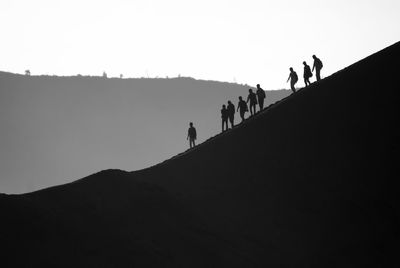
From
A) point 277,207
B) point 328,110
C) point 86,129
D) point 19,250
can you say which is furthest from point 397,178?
point 86,129

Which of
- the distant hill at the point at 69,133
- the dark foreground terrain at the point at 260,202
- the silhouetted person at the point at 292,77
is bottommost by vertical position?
the dark foreground terrain at the point at 260,202

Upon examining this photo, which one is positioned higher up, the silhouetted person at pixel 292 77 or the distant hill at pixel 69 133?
the distant hill at pixel 69 133

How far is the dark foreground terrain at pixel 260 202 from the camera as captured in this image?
70.3ft

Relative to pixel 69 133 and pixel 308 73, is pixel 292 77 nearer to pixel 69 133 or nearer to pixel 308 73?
pixel 308 73

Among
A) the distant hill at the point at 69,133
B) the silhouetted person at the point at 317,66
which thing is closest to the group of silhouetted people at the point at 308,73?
the silhouetted person at the point at 317,66

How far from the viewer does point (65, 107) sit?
19150 centimetres

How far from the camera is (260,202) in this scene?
27.8m

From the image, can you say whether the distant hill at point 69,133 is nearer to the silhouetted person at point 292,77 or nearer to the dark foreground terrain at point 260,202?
the silhouetted person at point 292,77

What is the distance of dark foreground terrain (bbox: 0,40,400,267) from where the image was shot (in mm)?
21422

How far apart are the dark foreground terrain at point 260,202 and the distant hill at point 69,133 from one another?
454 feet

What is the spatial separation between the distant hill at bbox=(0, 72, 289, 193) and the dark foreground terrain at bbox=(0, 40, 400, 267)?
138 metres

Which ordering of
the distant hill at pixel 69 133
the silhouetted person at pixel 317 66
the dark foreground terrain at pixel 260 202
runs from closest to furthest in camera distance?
1. the dark foreground terrain at pixel 260 202
2. the silhouetted person at pixel 317 66
3. the distant hill at pixel 69 133

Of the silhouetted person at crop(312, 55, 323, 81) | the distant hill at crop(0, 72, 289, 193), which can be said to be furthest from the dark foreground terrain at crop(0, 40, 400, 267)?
the distant hill at crop(0, 72, 289, 193)

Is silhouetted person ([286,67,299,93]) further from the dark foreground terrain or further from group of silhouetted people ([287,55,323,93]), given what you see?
the dark foreground terrain
